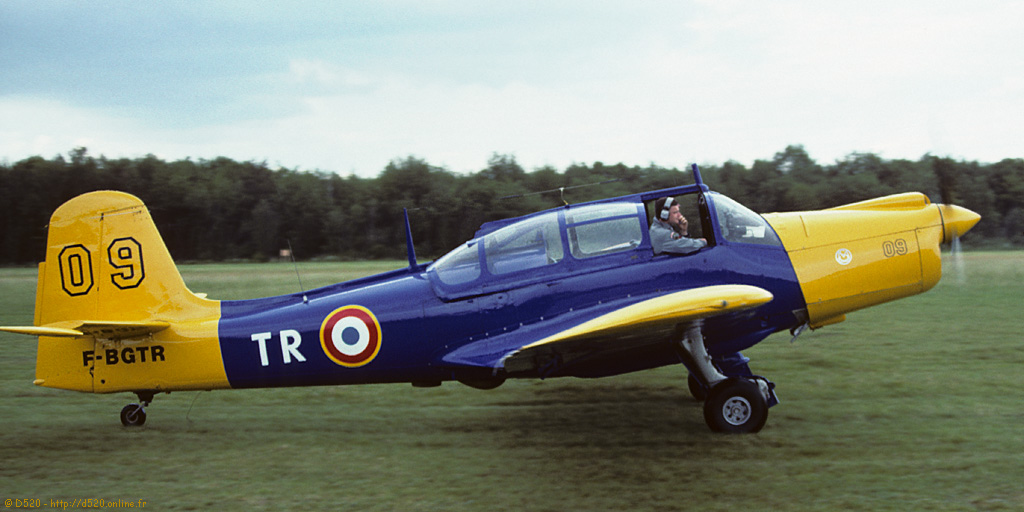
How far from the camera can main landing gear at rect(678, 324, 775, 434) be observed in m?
5.88

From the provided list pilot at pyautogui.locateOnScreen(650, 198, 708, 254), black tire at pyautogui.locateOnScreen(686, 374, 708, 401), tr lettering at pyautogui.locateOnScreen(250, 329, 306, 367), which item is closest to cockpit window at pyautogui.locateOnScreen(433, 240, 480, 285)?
tr lettering at pyautogui.locateOnScreen(250, 329, 306, 367)

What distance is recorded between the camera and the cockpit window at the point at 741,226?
6.07 metres

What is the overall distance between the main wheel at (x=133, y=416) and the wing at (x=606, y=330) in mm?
3204

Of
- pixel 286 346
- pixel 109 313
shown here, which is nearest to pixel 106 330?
pixel 109 313

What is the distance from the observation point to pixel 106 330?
241 inches

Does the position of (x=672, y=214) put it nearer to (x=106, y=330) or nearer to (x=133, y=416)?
(x=106, y=330)

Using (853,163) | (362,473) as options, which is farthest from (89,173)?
(362,473)

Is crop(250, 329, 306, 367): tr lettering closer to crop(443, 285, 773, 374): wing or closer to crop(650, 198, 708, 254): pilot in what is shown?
crop(443, 285, 773, 374): wing

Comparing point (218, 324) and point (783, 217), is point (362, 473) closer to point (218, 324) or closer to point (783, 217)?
point (218, 324)

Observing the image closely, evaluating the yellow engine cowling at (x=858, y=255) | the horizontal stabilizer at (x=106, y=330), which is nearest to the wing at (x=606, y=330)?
the yellow engine cowling at (x=858, y=255)

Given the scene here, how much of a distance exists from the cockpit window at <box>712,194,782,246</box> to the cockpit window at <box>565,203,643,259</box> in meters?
0.75

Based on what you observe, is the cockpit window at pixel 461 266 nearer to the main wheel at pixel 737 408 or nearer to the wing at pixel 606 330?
the wing at pixel 606 330

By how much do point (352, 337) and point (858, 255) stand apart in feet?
15.0

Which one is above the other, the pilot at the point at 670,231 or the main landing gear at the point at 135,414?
the pilot at the point at 670,231
